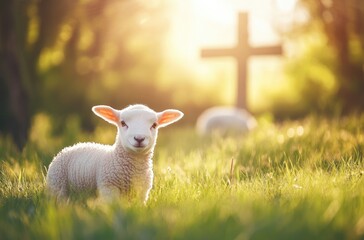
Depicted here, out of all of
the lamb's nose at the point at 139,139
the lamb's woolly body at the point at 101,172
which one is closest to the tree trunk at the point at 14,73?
the lamb's woolly body at the point at 101,172

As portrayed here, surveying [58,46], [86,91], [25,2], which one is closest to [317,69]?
[86,91]

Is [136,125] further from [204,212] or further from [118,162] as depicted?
[204,212]

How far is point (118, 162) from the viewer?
404cm

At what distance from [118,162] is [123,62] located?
12997 millimetres

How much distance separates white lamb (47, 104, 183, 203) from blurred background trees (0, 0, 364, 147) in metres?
4.40

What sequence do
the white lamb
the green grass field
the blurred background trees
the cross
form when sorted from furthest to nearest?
the cross < the blurred background trees < the white lamb < the green grass field

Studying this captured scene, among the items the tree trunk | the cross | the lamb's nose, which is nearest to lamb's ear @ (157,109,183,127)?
the lamb's nose

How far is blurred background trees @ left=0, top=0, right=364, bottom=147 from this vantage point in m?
11.1

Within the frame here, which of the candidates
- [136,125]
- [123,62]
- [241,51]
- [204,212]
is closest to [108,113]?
[136,125]

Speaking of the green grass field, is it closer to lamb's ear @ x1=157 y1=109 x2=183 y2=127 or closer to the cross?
lamb's ear @ x1=157 y1=109 x2=183 y2=127

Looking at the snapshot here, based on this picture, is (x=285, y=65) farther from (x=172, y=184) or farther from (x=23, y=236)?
(x=23, y=236)

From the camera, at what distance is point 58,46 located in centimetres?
1308

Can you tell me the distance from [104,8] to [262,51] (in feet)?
11.9

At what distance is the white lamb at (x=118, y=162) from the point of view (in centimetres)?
390
